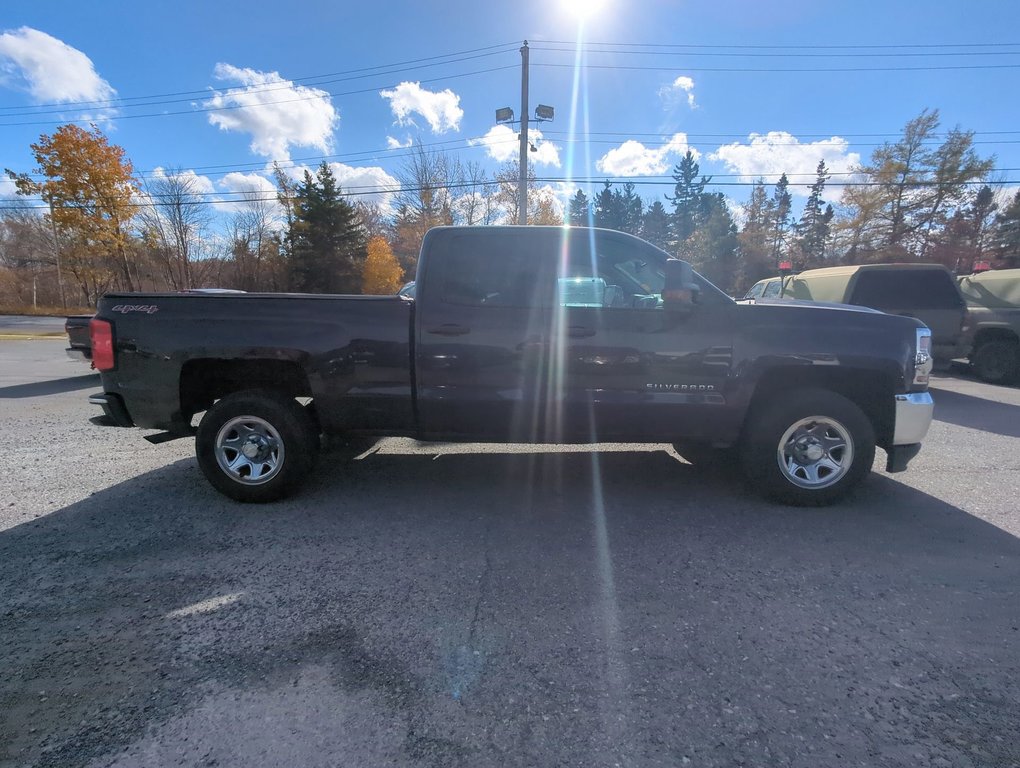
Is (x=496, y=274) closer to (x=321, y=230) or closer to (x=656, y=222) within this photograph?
(x=321, y=230)

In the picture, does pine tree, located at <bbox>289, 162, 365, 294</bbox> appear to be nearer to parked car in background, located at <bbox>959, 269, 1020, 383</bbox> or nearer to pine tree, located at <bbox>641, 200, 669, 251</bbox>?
parked car in background, located at <bbox>959, 269, 1020, 383</bbox>

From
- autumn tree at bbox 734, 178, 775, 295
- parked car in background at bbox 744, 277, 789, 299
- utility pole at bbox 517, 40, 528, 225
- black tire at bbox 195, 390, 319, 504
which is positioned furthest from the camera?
autumn tree at bbox 734, 178, 775, 295

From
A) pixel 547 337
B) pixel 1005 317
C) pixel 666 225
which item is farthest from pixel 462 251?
pixel 666 225

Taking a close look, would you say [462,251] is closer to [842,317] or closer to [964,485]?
[842,317]

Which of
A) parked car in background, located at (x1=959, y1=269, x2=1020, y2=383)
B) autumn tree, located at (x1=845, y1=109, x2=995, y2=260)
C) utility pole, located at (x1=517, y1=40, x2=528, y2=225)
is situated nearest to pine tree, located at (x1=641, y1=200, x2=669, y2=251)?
autumn tree, located at (x1=845, y1=109, x2=995, y2=260)

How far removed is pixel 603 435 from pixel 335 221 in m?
36.1

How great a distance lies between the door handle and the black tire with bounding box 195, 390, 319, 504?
1.25 metres

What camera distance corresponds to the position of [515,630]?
2.40 metres

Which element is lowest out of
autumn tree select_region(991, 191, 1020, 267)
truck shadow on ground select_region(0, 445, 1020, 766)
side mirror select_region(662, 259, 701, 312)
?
truck shadow on ground select_region(0, 445, 1020, 766)

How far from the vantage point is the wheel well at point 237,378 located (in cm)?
390

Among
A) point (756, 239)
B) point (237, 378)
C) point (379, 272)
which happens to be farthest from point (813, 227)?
point (237, 378)

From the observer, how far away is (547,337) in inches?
145

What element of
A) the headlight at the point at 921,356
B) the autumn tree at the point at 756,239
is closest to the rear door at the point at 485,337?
the headlight at the point at 921,356

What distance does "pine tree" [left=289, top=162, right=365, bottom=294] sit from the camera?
3500 cm
